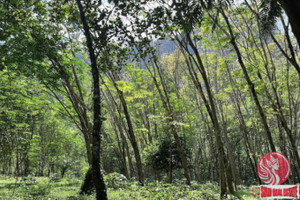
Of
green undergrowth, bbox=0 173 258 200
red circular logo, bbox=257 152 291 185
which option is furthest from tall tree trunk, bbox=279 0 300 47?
red circular logo, bbox=257 152 291 185

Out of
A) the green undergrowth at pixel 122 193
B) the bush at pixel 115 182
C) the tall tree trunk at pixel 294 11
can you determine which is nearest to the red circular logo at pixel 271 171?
the green undergrowth at pixel 122 193

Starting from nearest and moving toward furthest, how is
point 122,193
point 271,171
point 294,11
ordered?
1. point 294,11
2. point 122,193
3. point 271,171

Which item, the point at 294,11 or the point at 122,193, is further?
the point at 122,193

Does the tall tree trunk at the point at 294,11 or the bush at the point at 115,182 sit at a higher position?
the tall tree trunk at the point at 294,11

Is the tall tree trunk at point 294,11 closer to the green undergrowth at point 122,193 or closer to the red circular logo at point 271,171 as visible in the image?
the green undergrowth at point 122,193

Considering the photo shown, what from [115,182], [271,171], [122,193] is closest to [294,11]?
[122,193]

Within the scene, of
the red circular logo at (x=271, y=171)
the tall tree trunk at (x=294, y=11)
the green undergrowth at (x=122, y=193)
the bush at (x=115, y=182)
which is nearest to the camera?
the tall tree trunk at (x=294, y=11)

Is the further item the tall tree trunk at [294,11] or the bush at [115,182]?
the bush at [115,182]

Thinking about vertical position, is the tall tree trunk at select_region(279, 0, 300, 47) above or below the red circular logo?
above

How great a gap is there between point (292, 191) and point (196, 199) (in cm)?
615

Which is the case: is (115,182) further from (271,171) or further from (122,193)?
(271,171)

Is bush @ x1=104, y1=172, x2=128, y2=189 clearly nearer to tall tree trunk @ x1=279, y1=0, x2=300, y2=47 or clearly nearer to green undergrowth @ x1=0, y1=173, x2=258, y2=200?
green undergrowth @ x1=0, y1=173, x2=258, y2=200

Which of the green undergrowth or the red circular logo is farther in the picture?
the red circular logo

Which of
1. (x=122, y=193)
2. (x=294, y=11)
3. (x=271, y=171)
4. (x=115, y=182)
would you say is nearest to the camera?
(x=294, y=11)
